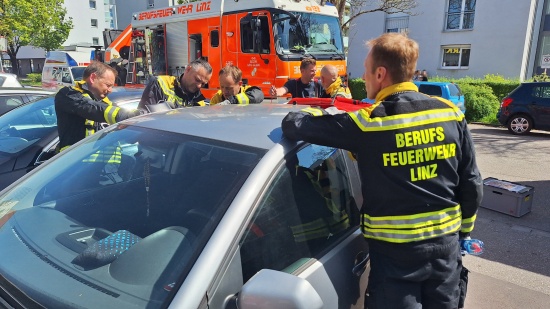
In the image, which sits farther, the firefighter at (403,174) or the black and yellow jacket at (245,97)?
the black and yellow jacket at (245,97)

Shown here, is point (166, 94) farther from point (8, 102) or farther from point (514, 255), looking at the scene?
point (514, 255)

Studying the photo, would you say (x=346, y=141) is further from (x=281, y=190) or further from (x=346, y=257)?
(x=346, y=257)

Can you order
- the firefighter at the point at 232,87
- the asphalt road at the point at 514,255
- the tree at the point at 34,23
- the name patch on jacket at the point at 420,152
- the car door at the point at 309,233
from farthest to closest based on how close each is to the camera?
the tree at the point at 34,23 < the firefighter at the point at 232,87 < the asphalt road at the point at 514,255 < the name patch on jacket at the point at 420,152 < the car door at the point at 309,233

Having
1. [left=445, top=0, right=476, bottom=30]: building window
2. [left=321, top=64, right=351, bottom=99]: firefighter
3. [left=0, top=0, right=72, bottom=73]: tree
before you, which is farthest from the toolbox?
[left=0, top=0, right=72, bottom=73]: tree

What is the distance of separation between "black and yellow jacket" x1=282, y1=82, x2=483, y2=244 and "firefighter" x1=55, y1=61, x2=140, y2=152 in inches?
77.5

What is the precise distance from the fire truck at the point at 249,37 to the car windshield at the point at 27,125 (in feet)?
14.0

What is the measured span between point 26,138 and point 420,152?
3.48 m

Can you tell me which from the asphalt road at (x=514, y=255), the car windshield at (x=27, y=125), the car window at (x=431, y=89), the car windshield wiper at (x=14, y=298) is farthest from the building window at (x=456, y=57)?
the car windshield wiper at (x=14, y=298)

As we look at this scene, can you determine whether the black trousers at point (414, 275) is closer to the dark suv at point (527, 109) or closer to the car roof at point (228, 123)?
the car roof at point (228, 123)

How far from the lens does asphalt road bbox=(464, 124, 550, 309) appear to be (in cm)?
327

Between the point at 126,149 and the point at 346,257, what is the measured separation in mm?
1245

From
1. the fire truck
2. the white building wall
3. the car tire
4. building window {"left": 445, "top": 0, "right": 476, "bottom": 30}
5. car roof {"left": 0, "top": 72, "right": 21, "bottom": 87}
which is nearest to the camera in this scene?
car roof {"left": 0, "top": 72, "right": 21, "bottom": 87}

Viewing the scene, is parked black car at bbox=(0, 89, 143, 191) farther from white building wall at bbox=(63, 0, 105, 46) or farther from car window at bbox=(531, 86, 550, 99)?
white building wall at bbox=(63, 0, 105, 46)

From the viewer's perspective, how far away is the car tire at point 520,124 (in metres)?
11.1
